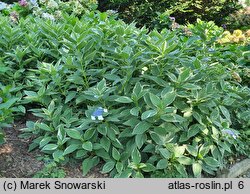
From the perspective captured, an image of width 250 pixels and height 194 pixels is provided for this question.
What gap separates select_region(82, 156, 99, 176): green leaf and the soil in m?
0.04

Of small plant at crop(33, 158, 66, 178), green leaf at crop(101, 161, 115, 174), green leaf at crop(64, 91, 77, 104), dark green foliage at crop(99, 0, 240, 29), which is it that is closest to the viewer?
small plant at crop(33, 158, 66, 178)

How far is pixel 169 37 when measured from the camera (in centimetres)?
342

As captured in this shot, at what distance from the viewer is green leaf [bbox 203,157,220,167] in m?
2.94

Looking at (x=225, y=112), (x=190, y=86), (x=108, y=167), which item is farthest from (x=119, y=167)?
(x=225, y=112)

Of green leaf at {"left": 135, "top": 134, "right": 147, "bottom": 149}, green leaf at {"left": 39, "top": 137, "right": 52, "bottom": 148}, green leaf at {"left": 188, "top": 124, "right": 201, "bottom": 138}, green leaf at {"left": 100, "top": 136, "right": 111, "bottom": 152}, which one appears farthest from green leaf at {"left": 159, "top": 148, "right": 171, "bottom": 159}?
green leaf at {"left": 39, "top": 137, "right": 52, "bottom": 148}

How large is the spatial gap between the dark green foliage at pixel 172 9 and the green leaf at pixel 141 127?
3.69 meters

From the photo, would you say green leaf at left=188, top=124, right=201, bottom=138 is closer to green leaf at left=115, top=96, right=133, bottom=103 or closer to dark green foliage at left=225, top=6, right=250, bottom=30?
green leaf at left=115, top=96, right=133, bottom=103

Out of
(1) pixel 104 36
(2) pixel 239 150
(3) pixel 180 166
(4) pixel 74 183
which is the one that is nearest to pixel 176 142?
(3) pixel 180 166

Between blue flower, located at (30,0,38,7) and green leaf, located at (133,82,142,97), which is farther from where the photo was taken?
blue flower, located at (30,0,38,7)

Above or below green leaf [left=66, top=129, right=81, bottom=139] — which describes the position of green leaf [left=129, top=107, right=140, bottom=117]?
above

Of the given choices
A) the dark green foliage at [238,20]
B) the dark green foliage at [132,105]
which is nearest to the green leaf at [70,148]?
the dark green foliage at [132,105]

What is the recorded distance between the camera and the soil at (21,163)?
9.22 feet

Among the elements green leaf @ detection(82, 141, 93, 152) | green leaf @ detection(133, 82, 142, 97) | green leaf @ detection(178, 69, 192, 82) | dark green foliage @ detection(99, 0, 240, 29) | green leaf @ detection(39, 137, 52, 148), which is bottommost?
dark green foliage @ detection(99, 0, 240, 29)

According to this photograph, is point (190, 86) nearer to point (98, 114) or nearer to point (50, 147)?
point (98, 114)
